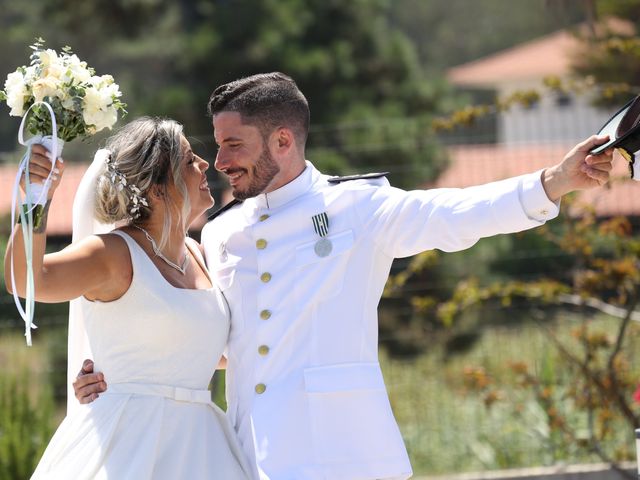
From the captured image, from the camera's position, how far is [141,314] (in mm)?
3480

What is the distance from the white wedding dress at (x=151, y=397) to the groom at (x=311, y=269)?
8cm

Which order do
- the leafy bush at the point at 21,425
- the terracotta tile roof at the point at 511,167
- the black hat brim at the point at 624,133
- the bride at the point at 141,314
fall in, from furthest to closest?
the terracotta tile roof at the point at 511,167 → the leafy bush at the point at 21,425 → the bride at the point at 141,314 → the black hat brim at the point at 624,133

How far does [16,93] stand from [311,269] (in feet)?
3.36

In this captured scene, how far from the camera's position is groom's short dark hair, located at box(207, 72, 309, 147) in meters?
3.66

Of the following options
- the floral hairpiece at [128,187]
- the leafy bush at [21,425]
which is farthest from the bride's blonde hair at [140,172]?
the leafy bush at [21,425]

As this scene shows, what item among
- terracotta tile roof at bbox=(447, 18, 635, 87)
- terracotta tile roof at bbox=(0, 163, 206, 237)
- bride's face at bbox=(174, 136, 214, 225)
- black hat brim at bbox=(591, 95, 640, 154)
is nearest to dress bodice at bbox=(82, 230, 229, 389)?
bride's face at bbox=(174, 136, 214, 225)

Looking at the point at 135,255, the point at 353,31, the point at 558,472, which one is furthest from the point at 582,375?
the point at 353,31

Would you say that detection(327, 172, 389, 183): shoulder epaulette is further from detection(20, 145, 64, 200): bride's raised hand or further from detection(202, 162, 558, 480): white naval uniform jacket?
detection(20, 145, 64, 200): bride's raised hand

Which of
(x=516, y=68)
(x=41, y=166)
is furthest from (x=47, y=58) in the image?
(x=516, y=68)

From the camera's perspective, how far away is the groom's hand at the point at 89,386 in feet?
11.6

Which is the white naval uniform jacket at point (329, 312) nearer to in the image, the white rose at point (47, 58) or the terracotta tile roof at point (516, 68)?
the white rose at point (47, 58)

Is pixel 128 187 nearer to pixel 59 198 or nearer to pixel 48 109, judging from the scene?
pixel 48 109

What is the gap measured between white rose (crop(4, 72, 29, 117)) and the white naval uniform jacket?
85 cm

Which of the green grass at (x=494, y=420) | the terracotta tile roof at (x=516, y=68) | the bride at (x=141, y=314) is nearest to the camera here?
the bride at (x=141, y=314)
